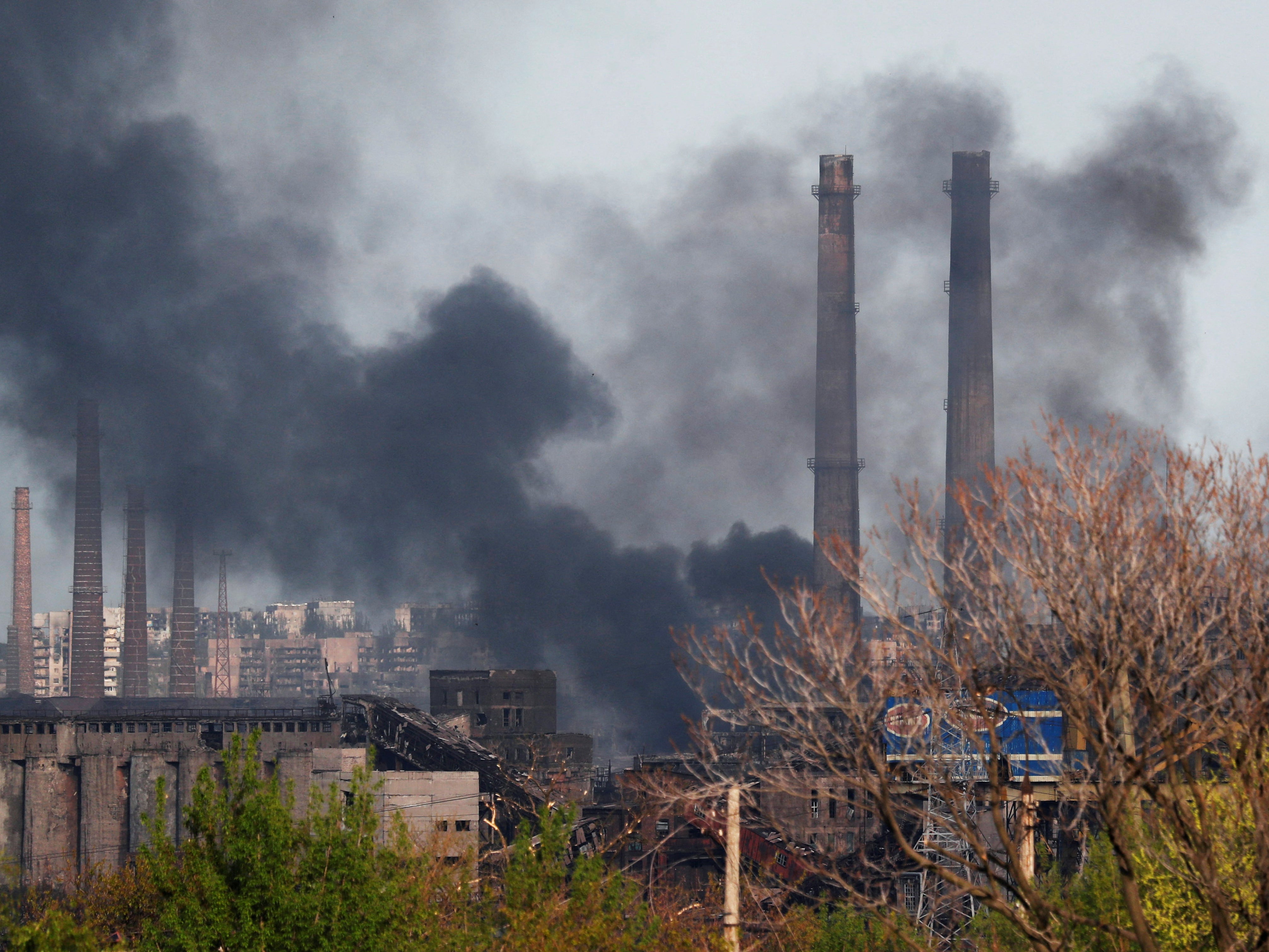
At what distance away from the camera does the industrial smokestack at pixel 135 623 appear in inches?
4323

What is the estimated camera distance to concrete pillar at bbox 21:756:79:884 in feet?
203

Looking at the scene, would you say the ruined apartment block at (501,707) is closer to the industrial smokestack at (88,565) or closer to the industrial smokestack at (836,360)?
the industrial smokestack at (836,360)

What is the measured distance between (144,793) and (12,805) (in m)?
5.51

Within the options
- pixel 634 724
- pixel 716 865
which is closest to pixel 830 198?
pixel 634 724

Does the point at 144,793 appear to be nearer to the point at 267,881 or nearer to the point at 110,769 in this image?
the point at 110,769

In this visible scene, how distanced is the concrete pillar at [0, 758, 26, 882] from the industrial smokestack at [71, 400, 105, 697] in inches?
1469

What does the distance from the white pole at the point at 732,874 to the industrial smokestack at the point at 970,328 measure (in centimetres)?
7936

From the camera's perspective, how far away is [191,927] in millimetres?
15281

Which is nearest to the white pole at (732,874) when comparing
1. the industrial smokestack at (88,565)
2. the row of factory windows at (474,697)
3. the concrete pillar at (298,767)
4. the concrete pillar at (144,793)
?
the concrete pillar at (298,767)

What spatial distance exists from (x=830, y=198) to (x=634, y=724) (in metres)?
39.2

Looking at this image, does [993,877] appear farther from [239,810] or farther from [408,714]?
[408,714]

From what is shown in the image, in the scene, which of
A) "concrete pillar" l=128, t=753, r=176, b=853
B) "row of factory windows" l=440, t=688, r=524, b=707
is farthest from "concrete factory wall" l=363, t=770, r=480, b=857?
"row of factory windows" l=440, t=688, r=524, b=707

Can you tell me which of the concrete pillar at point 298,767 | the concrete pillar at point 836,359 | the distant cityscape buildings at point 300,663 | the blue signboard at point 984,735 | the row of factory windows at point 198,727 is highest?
the concrete pillar at point 836,359

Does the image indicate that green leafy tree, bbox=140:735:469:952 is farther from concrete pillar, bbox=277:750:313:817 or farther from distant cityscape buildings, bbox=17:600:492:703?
distant cityscape buildings, bbox=17:600:492:703
